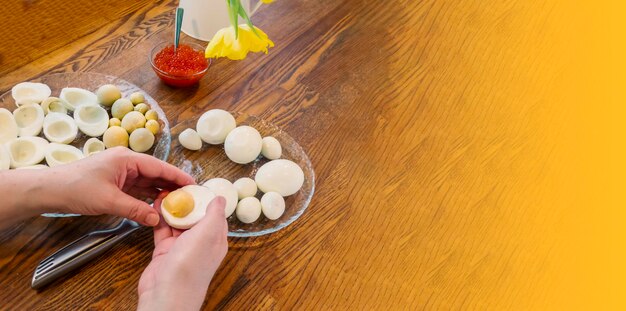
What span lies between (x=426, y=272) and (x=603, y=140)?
59 centimetres

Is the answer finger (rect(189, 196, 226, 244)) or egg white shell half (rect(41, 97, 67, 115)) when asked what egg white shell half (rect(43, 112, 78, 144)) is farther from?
finger (rect(189, 196, 226, 244))

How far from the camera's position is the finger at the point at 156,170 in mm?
729

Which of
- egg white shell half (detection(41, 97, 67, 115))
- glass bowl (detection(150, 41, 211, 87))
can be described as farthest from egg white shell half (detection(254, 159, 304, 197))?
egg white shell half (detection(41, 97, 67, 115))

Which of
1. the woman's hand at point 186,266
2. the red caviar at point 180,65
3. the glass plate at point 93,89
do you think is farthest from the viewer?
the red caviar at point 180,65

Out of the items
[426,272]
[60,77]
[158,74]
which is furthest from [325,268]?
[60,77]

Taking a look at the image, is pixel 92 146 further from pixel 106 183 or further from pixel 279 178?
pixel 279 178

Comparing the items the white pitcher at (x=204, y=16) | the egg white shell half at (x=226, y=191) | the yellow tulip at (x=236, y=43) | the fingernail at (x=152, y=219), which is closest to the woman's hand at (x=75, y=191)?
the fingernail at (x=152, y=219)

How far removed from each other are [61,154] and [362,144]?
514 millimetres

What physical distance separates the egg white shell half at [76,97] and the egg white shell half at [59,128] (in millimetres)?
36

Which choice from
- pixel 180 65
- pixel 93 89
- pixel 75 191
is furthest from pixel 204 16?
pixel 75 191

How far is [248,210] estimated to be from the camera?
0.78 metres

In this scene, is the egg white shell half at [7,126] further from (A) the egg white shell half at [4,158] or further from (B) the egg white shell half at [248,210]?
(B) the egg white shell half at [248,210]

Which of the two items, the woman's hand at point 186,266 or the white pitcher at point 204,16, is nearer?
Answer: the woman's hand at point 186,266

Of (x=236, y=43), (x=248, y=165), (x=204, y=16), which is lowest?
(x=248, y=165)
